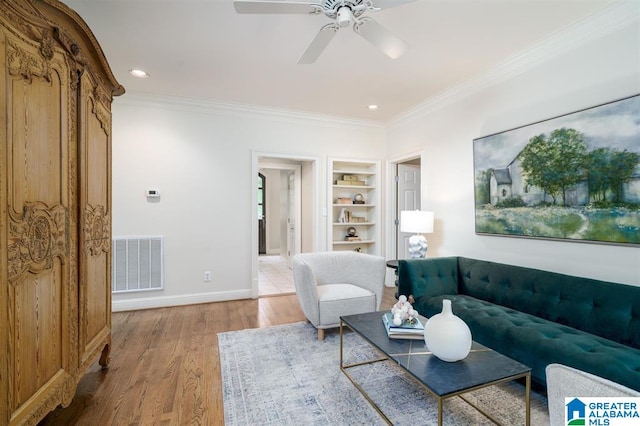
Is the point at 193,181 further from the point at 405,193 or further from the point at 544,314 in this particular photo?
the point at 544,314

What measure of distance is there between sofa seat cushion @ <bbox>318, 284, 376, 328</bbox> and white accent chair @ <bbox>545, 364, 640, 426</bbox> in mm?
2026

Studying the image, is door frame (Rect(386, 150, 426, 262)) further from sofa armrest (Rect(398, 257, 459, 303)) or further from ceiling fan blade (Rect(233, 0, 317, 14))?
ceiling fan blade (Rect(233, 0, 317, 14))

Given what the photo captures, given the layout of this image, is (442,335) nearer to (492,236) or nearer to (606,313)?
(606,313)

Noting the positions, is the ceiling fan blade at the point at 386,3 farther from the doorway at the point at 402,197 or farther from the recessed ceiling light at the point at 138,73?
the doorway at the point at 402,197

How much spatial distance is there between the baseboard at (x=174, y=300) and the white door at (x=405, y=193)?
250cm

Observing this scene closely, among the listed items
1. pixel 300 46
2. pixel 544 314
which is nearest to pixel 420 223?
pixel 544 314

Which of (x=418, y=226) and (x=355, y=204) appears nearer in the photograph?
(x=418, y=226)

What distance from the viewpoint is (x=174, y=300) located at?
382cm

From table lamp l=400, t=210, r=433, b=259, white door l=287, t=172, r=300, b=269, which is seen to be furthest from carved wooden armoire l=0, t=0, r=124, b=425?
white door l=287, t=172, r=300, b=269

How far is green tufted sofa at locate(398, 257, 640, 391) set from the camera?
166 centimetres

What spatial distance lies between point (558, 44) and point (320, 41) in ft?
6.66

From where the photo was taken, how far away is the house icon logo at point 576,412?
0.78 m

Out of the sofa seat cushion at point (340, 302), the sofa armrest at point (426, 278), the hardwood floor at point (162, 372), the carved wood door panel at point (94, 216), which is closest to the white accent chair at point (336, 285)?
the sofa seat cushion at point (340, 302)

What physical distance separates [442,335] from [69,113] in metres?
2.27
